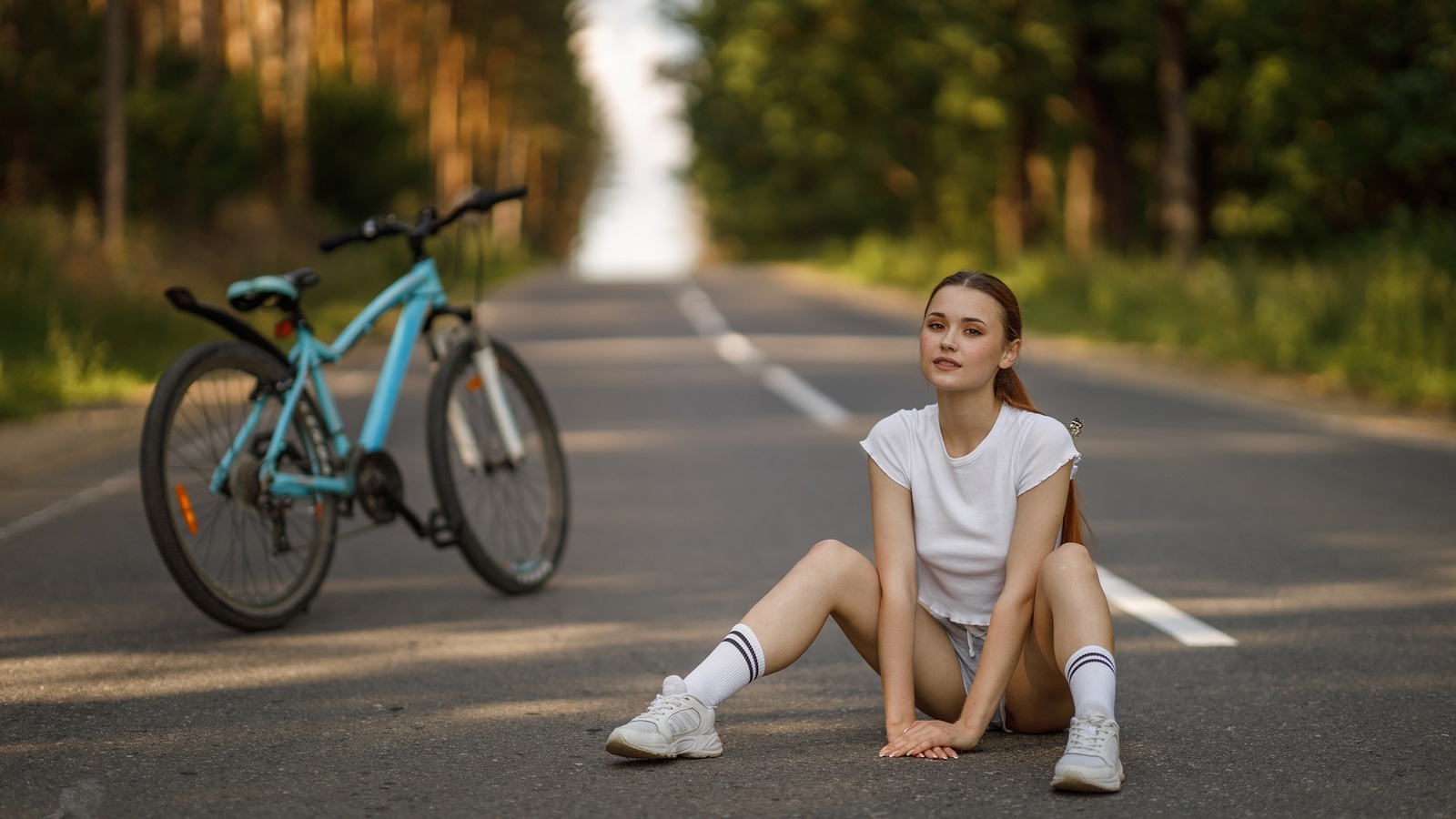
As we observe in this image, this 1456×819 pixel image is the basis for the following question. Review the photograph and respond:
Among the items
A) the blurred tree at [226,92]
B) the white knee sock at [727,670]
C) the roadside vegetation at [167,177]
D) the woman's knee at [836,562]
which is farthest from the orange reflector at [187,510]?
the blurred tree at [226,92]

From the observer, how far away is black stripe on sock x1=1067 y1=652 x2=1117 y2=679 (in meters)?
4.17

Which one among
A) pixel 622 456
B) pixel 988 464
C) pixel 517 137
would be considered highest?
pixel 517 137

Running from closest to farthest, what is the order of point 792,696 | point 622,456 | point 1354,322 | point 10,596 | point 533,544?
point 792,696
point 10,596
point 533,544
point 622,456
point 1354,322

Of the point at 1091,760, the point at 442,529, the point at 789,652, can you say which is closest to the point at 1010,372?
the point at 789,652

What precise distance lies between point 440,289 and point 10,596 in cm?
203

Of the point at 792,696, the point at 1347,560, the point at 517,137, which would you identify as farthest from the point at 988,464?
the point at 517,137

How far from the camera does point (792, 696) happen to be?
5.20 metres

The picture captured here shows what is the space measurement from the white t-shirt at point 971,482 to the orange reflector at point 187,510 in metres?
2.49

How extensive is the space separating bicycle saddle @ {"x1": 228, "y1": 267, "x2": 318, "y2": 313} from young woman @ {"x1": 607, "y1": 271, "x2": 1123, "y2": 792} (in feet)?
8.12

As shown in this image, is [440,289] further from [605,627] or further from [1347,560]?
[1347,560]

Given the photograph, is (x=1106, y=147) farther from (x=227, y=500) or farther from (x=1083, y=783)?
(x=1083, y=783)

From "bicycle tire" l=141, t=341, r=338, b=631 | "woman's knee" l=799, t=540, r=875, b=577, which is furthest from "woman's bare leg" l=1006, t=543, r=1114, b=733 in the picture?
"bicycle tire" l=141, t=341, r=338, b=631

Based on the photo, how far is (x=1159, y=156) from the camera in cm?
3706

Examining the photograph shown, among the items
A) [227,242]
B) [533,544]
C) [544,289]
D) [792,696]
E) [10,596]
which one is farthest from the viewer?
[544,289]
